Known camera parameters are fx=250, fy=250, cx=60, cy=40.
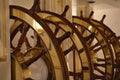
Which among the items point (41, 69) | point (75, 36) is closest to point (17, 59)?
point (41, 69)

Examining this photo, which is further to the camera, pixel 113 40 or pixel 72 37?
pixel 113 40

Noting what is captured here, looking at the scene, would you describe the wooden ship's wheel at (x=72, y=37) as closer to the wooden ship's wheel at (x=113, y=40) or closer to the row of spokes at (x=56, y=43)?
the row of spokes at (x=56, y=43)

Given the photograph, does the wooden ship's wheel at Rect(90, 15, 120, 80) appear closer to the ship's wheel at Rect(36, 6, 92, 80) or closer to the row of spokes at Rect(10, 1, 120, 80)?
the row of spokes at Rect(10, 1, 120, 80)

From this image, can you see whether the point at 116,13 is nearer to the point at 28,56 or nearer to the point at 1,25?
the point at 28,56

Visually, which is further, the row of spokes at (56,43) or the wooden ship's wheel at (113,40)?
the wooden ship's wheel at (113,40)

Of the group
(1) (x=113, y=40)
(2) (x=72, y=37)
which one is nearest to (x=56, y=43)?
(2) (x=72, y=37)

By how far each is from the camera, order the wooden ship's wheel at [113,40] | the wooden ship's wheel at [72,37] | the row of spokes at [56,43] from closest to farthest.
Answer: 1. the row of spokes at [56,43]
2. the wooden ship's wheel at [72,37]
3. the wooden ship's wheel at [113,40]

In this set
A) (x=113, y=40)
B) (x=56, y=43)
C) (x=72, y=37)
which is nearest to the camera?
(x=56, y=43)

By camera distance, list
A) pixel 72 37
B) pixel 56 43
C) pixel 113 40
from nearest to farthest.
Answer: pixel 56 43, pixel 72 37, pixel 113 40

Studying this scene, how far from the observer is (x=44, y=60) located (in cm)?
231

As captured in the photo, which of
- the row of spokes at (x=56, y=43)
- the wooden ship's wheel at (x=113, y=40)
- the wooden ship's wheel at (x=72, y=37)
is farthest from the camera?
the wooden ship's wheel at (x=113, y=40)

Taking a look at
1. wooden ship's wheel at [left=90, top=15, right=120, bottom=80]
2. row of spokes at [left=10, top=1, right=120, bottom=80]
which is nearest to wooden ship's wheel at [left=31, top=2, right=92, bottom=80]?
row of spokes at [left=10, top=1, right=120, bottom=80]

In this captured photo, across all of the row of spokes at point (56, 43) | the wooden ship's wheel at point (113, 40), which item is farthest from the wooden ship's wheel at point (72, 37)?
the wooden ship's wheel at point (113, 40)

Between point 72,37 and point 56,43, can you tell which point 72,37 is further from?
point 56,43
